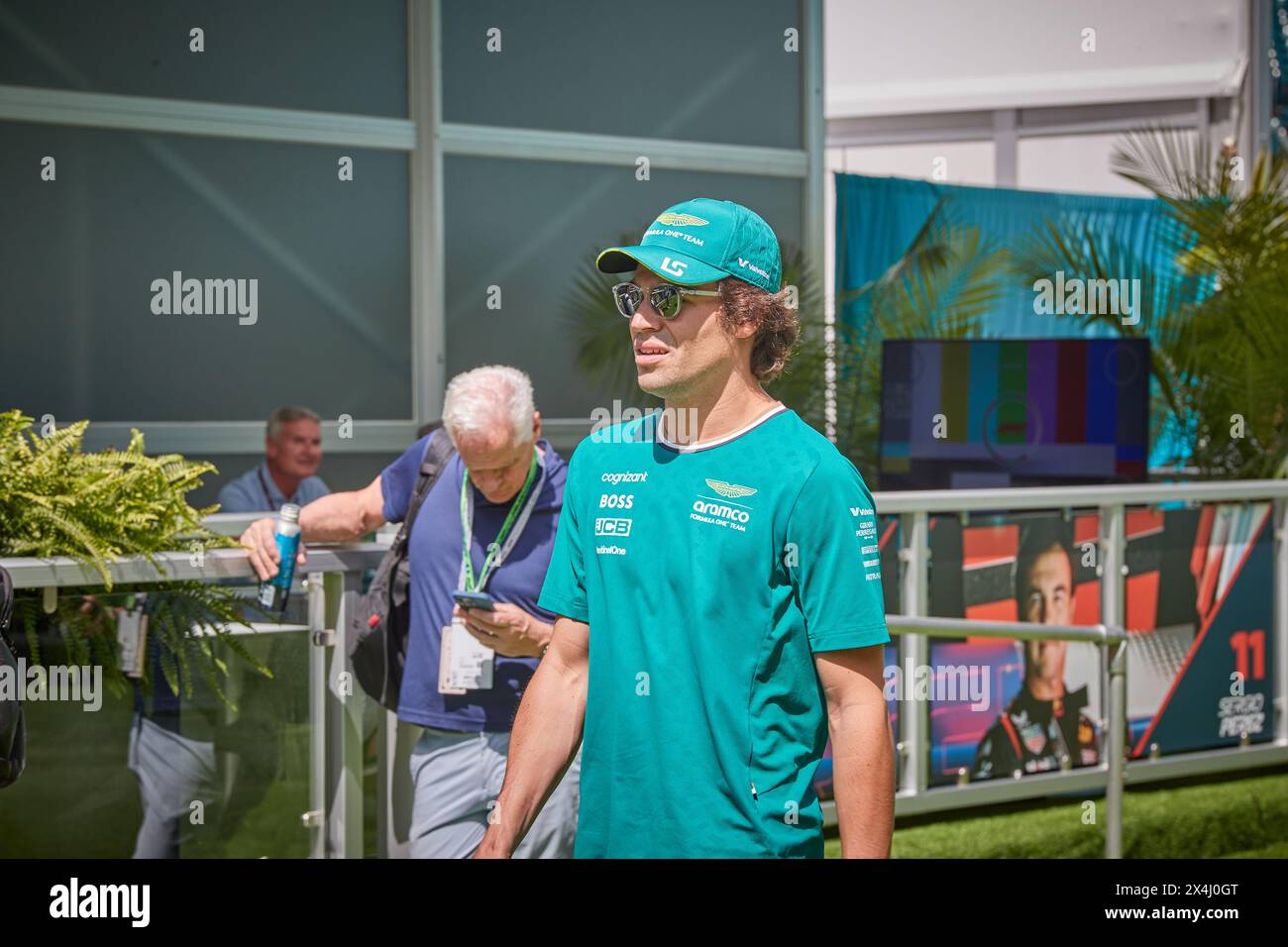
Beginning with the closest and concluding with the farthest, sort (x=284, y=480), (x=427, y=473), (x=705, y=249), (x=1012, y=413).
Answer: (x=705, y=249) < (x=427, y=473) < (x=1012, y=413) < (x=284, y=480)

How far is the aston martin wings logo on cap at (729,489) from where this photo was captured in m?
2.34

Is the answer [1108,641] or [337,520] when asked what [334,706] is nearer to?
[337,520]

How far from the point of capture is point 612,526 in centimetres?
246

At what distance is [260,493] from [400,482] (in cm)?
309

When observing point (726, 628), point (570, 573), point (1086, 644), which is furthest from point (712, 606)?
point (1086, 644)

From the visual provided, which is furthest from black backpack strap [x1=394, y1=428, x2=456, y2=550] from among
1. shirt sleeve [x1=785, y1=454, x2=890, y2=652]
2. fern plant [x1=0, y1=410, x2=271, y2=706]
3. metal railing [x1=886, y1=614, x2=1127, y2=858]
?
shirt sleeve [x1=785, y1=454, x2=890, y2=652]

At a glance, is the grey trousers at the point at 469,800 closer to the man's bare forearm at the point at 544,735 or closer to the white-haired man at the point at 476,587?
the white-haired man at the point at 476,587

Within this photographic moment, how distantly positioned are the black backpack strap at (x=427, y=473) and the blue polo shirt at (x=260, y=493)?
3.00m

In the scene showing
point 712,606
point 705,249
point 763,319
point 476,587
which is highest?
point 705,249

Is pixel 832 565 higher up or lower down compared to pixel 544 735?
higher up

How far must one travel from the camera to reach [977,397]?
6.61 meters

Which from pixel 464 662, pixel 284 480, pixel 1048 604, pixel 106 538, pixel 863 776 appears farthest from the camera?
pixel 284 480
